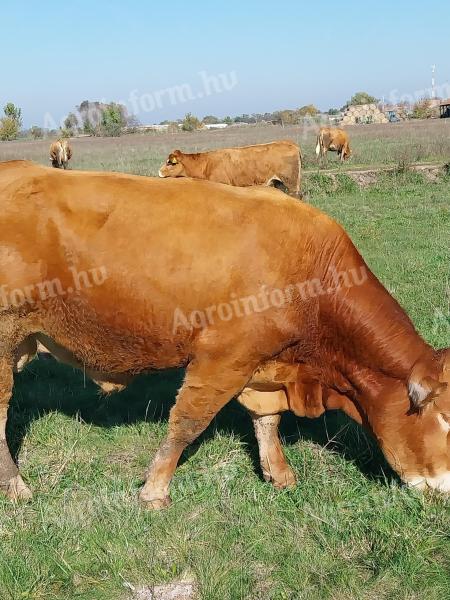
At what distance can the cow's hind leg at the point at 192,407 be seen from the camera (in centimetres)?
376

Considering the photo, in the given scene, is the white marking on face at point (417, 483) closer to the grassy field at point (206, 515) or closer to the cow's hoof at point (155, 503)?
the grassy field at point (206, 515)

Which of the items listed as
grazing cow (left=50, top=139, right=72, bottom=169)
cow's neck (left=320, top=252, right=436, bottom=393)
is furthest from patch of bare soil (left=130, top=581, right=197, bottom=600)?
grazing cow (left=50, top=139, right=72, bottom=169)

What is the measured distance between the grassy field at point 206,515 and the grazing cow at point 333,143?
2069 centimetres

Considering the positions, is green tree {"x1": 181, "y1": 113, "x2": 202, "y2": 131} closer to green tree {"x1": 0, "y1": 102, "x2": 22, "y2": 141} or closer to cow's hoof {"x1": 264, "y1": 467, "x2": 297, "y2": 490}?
green tree {"x1": 0, "y1": 102, "x2": 22, "y2": 141}

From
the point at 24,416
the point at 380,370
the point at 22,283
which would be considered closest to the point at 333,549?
the point at 380,370

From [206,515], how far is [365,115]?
80295 mm

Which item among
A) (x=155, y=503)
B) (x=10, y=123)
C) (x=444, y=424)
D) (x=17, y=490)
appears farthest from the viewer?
(x=10, y=123)

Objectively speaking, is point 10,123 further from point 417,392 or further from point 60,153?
point 417,392

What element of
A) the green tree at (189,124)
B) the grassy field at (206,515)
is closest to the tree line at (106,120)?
the green tree at (189,124)

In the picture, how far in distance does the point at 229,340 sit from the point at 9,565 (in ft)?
5.36

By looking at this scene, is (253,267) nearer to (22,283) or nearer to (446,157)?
(22,283)

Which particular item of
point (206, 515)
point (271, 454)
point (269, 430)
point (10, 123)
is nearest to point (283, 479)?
point (271, 454)

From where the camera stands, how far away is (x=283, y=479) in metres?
4.29

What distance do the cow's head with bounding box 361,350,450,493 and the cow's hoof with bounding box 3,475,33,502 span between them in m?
2.25
